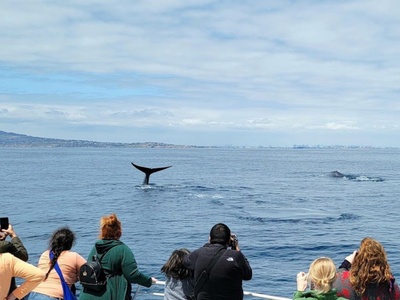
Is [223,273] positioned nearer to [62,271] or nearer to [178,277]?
[178,277]

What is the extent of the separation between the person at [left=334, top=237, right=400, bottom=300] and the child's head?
1.46 ft

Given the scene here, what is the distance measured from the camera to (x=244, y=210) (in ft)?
169

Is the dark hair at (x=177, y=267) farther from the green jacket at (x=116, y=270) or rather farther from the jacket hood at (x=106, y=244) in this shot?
the jacket hood at (x=106, y=244)

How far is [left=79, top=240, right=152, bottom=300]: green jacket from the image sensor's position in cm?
736

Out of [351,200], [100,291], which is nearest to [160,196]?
[351,200]

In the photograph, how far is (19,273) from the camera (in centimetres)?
589

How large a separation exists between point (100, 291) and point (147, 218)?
40.7m

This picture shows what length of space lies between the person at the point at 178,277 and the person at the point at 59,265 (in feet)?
4.18

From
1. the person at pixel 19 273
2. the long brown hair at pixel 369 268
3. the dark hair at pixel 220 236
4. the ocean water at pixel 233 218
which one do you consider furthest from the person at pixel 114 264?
the ocean water at pixel 233 218

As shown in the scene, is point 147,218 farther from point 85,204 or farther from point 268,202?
point 268,202

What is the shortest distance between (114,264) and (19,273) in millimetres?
1698

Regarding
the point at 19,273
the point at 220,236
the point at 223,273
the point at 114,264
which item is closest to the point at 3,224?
the point at 114,264

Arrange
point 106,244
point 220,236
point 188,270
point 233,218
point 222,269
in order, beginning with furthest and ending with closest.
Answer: point 233,218
point 188,270
point 106,244
point 220,236
point 222,269

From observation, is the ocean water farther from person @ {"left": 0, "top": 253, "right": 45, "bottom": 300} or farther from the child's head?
the child's head
